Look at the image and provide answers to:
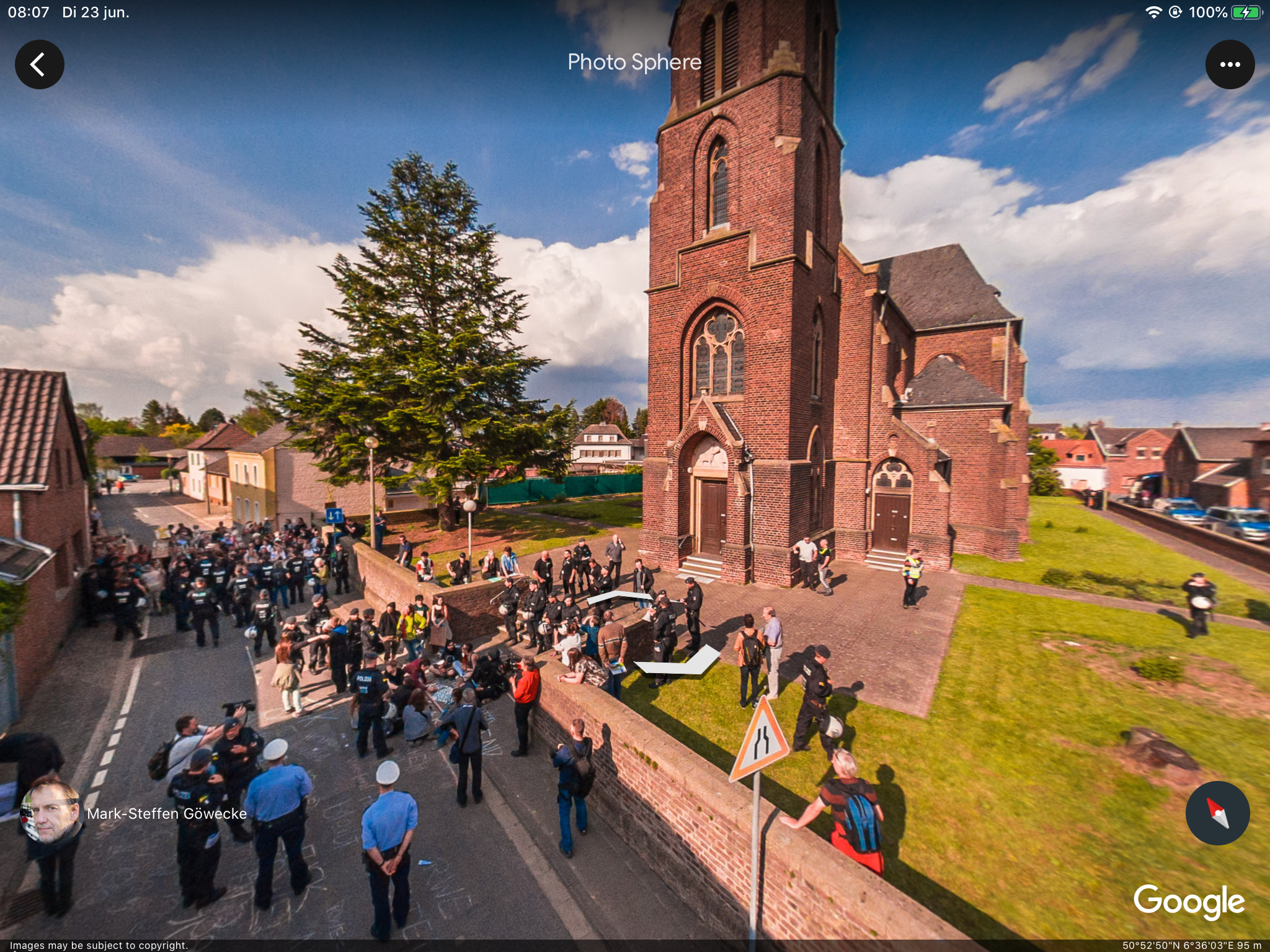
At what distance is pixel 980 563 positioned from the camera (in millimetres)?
17219

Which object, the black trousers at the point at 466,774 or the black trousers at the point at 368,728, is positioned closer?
the black trousers at the point at 466,774

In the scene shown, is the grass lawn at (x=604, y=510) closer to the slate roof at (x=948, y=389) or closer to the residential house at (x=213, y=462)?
the slate roof at (x=948, y=389)

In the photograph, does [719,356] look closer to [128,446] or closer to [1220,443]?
[1220,443]

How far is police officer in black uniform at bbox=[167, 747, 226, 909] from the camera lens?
472 centimetres

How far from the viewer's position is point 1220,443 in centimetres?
3625

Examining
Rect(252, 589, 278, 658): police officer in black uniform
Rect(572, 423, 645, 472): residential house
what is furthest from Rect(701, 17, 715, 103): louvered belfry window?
Rect(572, 423, 645, 472): residential house

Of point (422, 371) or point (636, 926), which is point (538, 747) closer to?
point (636, 926)

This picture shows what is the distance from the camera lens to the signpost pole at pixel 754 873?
13.4 ft

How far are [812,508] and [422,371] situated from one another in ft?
52.2

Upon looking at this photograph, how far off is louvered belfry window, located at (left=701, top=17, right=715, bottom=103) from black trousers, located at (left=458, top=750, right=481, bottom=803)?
1941 cm

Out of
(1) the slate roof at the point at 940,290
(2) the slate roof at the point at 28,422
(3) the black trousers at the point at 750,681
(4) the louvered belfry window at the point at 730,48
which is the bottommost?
(3) the black trousers at the point at 750,681

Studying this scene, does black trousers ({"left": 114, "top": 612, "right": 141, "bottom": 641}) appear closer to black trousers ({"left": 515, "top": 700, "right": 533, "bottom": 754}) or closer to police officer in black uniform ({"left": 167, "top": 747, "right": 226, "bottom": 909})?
police officer in black uniform ({"left": 167, "top": 747, "right": 226, "bottom": 909})

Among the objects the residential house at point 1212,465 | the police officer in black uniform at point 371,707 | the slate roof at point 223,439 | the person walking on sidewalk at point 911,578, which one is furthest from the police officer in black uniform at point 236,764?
the residential house at point 1212,465
